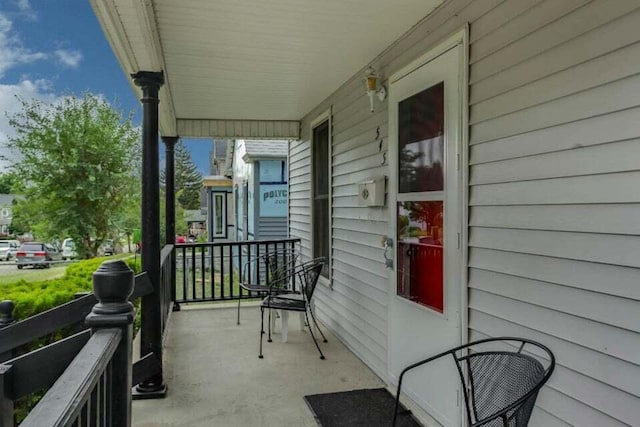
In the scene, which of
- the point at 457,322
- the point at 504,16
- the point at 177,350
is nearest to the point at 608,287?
the point at 457,322

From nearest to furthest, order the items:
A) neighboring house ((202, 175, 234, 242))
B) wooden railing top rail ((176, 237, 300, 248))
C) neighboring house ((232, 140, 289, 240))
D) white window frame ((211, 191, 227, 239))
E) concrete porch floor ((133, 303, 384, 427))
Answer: concrete porch floor ((133, 303, 384, 427))
wooden railing top rail ((176, 237, 300, 248))
neighboring house ((232, 140, 289, 240))
neighboring house ((202, 175, 234, 242))
white window frame ((211, 191, 227, 239))

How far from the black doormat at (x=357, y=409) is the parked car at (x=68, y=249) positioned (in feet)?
46.0

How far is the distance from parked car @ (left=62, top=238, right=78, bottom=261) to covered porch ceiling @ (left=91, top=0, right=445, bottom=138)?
12.2 m

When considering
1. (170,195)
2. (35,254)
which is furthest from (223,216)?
(170,195)

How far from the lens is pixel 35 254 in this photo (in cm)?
1812

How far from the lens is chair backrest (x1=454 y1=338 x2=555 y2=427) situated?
4.75 feet

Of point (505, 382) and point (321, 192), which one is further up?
point (321, 192)

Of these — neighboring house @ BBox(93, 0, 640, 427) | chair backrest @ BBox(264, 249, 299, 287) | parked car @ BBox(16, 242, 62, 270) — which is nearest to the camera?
neighboring house @ BBox(93, 0, 640, 427)

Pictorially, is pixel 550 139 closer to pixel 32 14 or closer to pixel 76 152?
pixel 76 152

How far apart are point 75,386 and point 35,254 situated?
66.5ft

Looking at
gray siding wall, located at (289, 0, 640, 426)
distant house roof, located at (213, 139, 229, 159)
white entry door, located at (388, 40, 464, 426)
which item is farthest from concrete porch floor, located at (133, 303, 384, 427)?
distant house roof, located at (213, 139, 229, 159)

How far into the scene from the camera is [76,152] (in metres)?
14.0

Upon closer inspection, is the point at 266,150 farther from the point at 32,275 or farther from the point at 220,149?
the point at 220,149

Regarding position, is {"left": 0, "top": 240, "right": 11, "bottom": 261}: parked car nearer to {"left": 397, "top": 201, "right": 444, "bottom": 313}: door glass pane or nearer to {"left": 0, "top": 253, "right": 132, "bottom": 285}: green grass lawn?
{"left": 0, "top": 253, "right": 132, "bottom": 285}: green grass lawn
